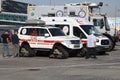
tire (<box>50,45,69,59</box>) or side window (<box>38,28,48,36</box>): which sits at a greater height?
side window (<box>38,28,48,36</box>)

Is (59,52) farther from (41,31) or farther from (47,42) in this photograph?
(41,31)

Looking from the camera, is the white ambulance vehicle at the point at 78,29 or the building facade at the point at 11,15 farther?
the building facade at the point at 11,15

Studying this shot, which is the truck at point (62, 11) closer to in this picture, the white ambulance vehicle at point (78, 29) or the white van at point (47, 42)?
the white ambulance vehicle at point (78, 29)

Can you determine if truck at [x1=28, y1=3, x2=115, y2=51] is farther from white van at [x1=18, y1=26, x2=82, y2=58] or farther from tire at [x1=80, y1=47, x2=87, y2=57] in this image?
tire at [x1=80, y1=47, x2=87, y2=57]

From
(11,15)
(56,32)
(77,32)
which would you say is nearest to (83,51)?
(77,32)

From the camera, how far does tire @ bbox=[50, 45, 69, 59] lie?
24.4 meters

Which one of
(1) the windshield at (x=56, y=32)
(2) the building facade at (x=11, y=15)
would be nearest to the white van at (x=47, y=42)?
(1) the windshield at (x=56, y=32)

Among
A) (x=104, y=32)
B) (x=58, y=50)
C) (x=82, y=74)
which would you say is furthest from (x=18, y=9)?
(x=82, y=74)

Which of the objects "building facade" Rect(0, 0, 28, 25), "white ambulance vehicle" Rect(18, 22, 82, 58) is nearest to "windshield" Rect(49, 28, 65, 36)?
"white ambulance vehicle" Rect(18, 22, 82, 58)

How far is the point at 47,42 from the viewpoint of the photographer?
24969mm

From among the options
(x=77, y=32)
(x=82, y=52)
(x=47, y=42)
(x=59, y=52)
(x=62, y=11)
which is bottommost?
(x=82, y=52)

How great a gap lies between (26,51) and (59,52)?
8.42 feet

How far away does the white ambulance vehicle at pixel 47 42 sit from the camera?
80.6ft

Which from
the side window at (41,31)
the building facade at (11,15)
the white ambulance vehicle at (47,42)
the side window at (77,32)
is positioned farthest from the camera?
the building facade at (11,15)
